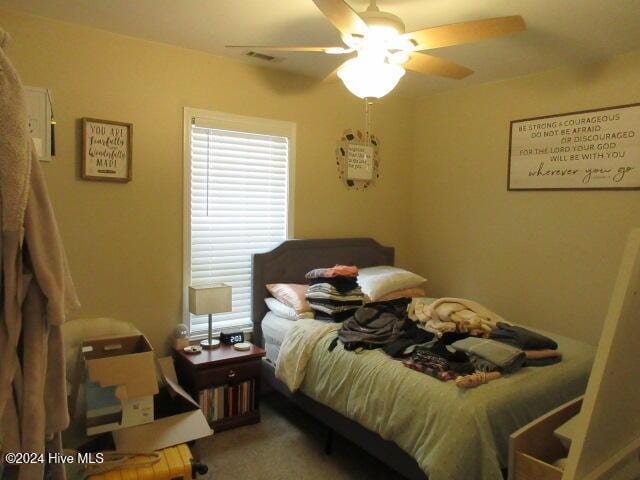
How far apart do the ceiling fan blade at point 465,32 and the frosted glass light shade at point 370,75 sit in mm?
144

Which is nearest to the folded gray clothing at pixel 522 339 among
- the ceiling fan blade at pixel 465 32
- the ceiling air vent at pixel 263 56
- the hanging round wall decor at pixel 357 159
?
the ceiling fan blade at pixel 465 32

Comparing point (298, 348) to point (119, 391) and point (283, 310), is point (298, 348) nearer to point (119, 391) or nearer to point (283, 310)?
point (283, 310)

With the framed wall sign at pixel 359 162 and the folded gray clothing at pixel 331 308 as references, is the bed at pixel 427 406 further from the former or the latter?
the framed wall sign at pixel 359 162

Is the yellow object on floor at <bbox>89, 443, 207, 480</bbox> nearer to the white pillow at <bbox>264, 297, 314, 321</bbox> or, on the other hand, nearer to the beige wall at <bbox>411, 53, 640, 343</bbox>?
the white pillow at <bbox>264, 297, 314, 321</bbox>

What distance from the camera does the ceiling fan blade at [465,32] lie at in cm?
181

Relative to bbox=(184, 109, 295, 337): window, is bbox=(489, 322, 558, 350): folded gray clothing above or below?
below

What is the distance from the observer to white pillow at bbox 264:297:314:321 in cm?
304

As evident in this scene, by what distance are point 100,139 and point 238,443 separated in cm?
207

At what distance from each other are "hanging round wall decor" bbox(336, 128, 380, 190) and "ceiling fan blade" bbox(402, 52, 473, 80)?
1473 mm

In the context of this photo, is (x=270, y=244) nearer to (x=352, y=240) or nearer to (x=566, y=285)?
(x=352, y=240)

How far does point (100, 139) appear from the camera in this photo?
2.77m

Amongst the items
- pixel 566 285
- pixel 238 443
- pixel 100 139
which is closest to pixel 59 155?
Answer: pixel 100 139

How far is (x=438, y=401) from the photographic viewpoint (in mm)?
1943

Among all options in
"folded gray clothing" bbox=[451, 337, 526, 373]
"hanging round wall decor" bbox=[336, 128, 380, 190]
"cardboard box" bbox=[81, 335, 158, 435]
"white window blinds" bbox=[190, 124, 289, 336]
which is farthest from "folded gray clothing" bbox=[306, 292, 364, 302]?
"hanging round wall decor" bbox=[336, 128, 380, 190]
